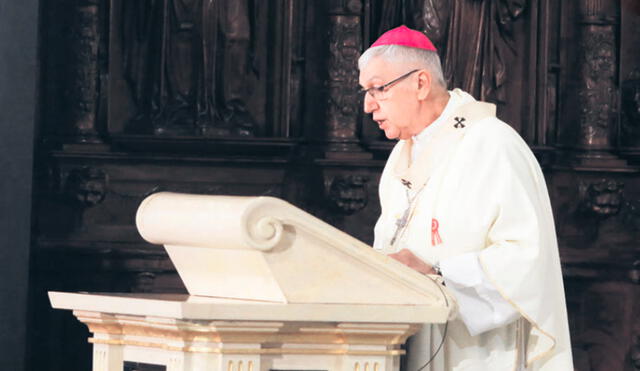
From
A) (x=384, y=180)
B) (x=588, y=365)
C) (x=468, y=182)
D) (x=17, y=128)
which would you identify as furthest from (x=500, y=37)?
(x=468, y=182)

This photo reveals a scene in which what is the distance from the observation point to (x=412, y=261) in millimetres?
3479

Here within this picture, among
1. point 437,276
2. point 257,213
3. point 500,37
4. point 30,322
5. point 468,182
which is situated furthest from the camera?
point 500,37

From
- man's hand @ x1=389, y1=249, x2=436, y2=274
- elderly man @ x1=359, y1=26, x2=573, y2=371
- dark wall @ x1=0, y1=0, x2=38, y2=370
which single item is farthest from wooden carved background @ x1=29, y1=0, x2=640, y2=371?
man's hand @ x1=389, y1=249, x2=436, y2=274

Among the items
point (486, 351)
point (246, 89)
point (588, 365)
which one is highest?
point (246, 89)

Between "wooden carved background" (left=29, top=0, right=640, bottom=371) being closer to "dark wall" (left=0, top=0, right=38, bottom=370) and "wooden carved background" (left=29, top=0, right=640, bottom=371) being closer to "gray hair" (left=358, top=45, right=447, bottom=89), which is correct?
"dark wall" (left=0, top=0, right=38, bottom=370)

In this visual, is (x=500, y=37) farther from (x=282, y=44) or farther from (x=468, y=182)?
(x=468, y=182)

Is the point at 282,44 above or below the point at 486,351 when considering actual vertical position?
above

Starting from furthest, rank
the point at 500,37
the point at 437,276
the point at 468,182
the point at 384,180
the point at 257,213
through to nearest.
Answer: the point at 500,37 < the point at 384,180 < the point at 468,182 < the point at 437,276 < the point at 257,213

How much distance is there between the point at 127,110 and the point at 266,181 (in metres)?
0.96

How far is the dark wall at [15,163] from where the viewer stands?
7.43 m

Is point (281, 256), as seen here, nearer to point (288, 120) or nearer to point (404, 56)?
point (404, 56)

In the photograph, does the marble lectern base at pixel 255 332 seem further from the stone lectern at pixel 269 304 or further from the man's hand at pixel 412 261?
the man's hand at pixel 412 261

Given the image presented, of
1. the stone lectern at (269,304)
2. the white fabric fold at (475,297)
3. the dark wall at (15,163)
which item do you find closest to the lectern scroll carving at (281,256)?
the stone lectern at (269,304)

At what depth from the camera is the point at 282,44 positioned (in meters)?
7.84
